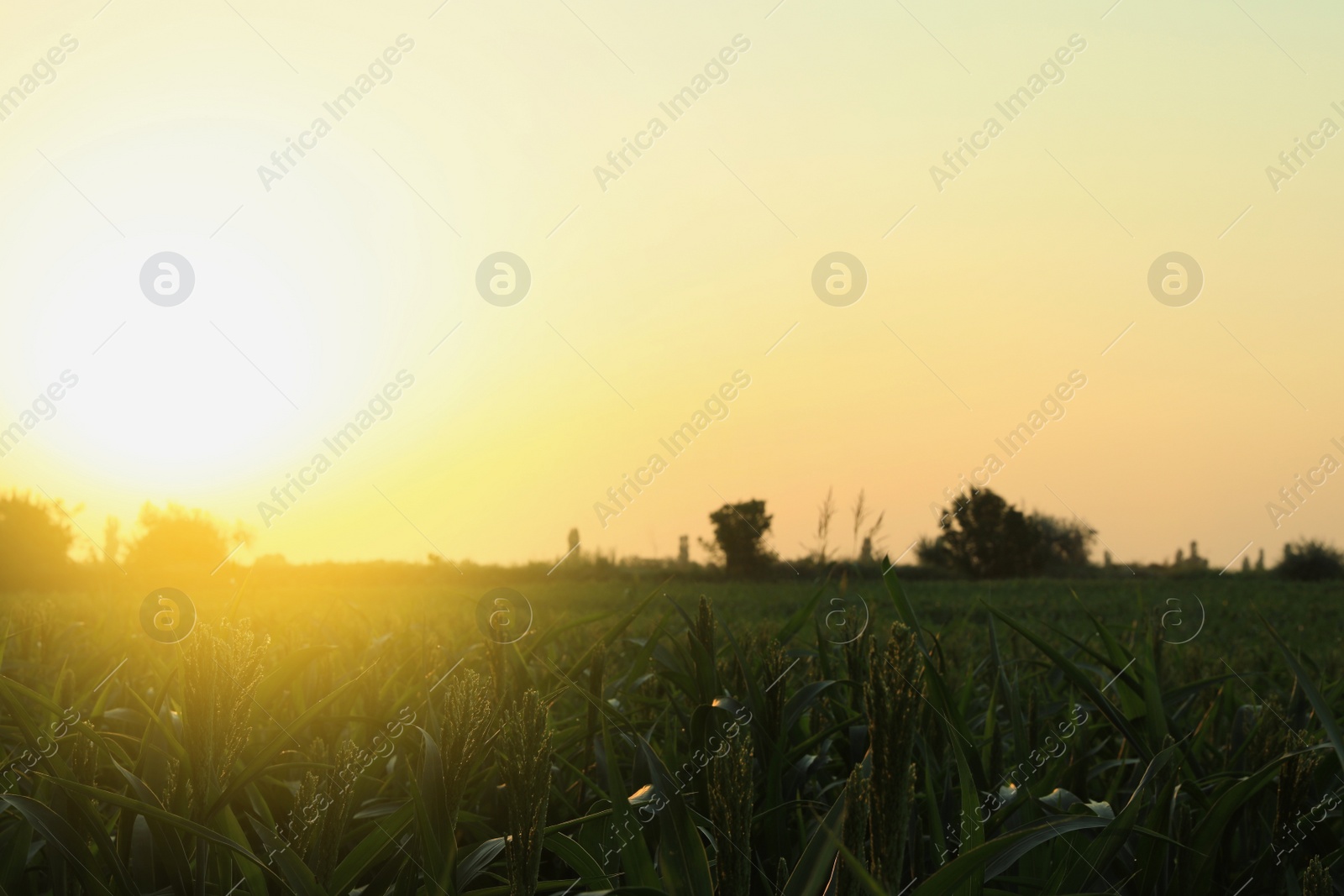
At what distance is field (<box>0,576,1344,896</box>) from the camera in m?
0.95

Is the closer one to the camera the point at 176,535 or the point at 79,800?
the point at 79,800

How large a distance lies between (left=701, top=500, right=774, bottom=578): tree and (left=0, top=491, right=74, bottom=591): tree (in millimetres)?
14392

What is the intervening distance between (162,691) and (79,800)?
0.37m

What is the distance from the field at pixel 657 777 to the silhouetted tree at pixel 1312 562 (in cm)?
2768

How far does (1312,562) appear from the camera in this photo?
24.6 meters

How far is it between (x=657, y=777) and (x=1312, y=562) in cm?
3076

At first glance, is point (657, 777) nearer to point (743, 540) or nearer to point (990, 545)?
point (743, 540)

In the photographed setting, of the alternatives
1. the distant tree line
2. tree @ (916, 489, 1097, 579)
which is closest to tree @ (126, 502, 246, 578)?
the distant tree line

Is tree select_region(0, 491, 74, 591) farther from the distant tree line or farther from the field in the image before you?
the field

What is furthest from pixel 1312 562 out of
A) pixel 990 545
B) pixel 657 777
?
pixel 657 777

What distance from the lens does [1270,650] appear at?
18.4 feet

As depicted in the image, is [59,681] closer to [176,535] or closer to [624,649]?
[624,649]

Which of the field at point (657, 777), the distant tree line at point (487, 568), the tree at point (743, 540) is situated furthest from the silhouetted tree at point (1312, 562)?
the field at point (657, 777)

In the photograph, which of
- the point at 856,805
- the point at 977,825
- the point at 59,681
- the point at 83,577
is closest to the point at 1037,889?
the point at 977,825
